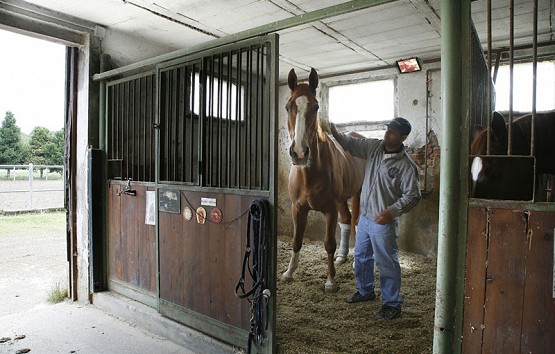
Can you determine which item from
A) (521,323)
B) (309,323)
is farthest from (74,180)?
(521,323)

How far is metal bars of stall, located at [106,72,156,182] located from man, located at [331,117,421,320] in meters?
1.91

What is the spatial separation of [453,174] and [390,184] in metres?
1.32

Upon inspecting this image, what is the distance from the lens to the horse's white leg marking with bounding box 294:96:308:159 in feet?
8.94

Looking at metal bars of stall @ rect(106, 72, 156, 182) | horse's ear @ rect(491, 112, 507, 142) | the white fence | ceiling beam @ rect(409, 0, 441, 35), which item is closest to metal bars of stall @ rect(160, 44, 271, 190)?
metal bars of stall @ rect(106, 72, 156, 182)

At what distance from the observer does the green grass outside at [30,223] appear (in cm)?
709

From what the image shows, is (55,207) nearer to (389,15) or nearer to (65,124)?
(65,124)

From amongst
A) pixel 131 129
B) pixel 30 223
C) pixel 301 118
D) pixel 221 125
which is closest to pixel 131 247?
pixel 131 129

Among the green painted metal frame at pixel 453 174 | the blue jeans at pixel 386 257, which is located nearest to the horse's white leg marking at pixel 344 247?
the blue jeans at pixel 386 257

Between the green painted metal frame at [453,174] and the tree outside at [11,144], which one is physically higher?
the tree outside at [11,144]

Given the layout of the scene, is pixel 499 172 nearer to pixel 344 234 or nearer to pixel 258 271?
pixel 258 271

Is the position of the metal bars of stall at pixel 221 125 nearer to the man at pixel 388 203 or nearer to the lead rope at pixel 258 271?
the lead rope at pixel 258 271

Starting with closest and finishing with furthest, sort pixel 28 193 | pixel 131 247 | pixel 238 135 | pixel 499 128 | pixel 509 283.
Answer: pixel 509 283
pixel 499 128
pixel 238 135
pixel 131 247
pixel 28 193

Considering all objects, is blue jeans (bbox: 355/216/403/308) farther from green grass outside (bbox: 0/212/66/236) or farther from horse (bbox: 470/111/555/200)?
green grass outside (bbox: 0/212/66/236)

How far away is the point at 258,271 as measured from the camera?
2129mm
